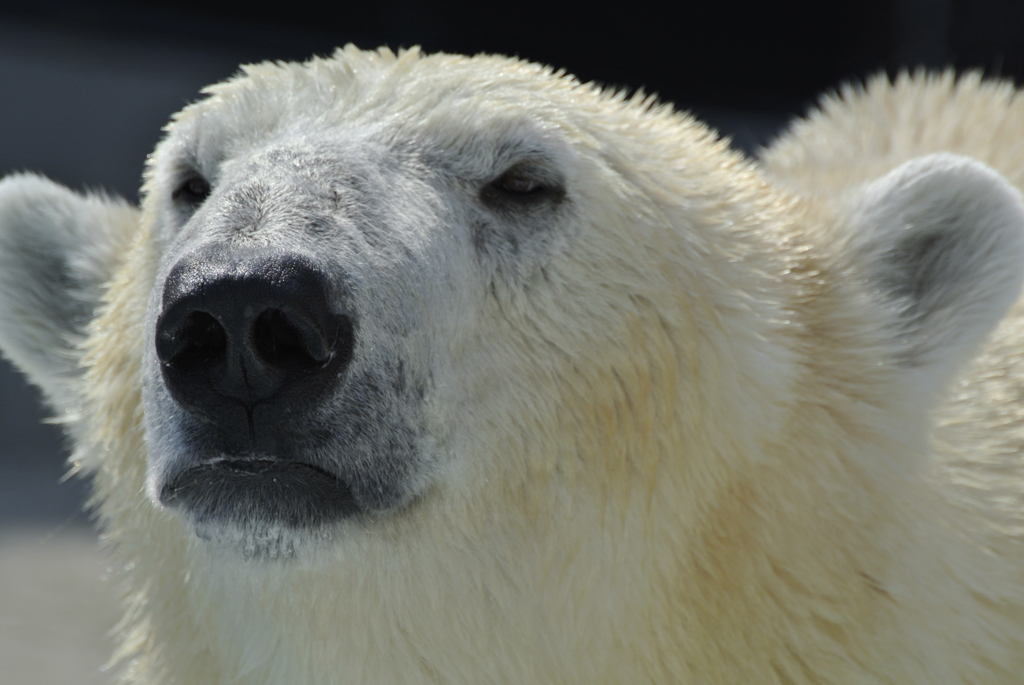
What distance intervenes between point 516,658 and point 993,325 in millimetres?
919

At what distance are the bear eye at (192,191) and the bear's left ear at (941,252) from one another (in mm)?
1116

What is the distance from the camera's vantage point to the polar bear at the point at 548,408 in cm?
143

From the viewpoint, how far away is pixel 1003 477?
6.11ft

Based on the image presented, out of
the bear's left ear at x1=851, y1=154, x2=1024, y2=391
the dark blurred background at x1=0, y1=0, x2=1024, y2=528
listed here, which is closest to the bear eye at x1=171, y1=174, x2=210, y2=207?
the bear's left ear at x1=851, y1=154, x2=1024, y2=391

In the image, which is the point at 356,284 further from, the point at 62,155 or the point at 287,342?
the point at 62,155

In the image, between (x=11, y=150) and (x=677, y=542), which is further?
(x=11, y=150)

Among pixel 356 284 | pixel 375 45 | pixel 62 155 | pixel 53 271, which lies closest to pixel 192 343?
pixel 356 284

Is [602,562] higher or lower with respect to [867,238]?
lower

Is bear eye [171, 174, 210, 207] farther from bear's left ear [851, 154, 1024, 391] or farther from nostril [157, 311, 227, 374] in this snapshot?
bear's left ear [851, 154, 1024, 391]

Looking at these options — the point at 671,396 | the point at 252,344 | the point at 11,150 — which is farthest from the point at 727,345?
the point at 11,150

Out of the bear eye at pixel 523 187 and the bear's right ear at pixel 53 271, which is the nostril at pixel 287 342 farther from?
the bear's right ear at pixel 53 271

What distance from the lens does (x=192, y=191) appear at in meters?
1.86

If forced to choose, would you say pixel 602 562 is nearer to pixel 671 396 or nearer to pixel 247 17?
pixel 671 396

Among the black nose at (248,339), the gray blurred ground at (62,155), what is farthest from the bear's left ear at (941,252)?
the gray blurred ground at (62,155)
